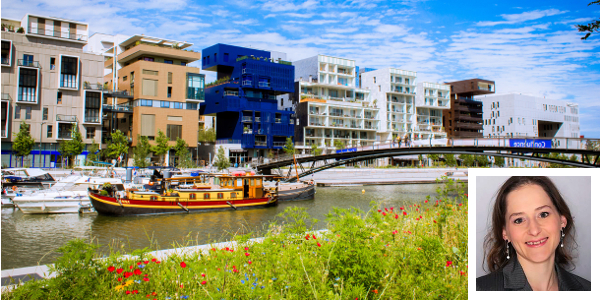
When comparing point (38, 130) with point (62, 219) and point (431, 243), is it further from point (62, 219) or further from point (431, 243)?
point (431, 243)

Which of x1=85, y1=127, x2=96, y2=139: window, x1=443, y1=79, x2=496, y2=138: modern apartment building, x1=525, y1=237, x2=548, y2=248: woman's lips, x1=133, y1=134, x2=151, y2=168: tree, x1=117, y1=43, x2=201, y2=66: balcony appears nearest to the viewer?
x1=525, y1=237, x2=548, y2=248: woman's lips

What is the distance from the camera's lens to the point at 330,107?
237ft

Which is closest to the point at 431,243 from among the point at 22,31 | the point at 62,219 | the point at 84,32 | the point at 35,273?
the point at 35,273

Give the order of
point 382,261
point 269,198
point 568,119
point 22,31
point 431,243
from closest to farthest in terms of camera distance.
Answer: point 382,261, point 431,243, point 269,198, point 22,31, point 568,119

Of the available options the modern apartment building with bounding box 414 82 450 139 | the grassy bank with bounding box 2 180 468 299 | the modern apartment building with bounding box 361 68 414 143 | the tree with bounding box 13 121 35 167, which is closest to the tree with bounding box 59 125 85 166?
the tree with bounding box 13 121 35 167

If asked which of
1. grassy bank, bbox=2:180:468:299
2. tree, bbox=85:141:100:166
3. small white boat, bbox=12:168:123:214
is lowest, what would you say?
small white boat, bbox=12:168:123:214

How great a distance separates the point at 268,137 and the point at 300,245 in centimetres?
5771

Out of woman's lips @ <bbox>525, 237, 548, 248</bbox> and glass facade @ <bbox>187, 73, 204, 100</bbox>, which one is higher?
glass facade @ <bbox>187, 73, 204, 100</bbox>

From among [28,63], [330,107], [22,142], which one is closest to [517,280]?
[22,142]

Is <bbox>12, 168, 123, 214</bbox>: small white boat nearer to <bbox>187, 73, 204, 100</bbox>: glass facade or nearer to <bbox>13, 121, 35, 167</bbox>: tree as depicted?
<bbox>13, 121, 35, 167</bbox>: tree

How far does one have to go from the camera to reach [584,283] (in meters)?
3.40

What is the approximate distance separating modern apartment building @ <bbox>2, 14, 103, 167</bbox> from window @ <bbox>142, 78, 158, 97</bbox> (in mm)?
5283

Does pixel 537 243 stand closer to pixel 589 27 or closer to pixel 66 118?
pixel 589 27

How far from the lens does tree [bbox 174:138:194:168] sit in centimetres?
5097
